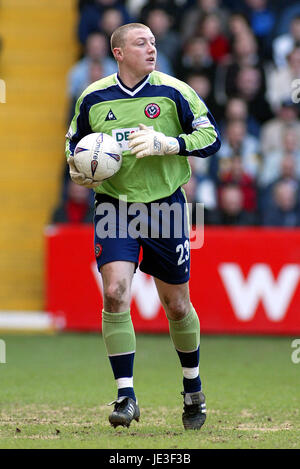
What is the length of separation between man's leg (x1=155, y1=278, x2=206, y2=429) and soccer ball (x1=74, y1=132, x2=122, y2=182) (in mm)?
796

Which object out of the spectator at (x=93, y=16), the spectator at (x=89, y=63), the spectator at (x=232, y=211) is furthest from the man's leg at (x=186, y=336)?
the spectator at (x=93, y=16)

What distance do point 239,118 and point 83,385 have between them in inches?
222

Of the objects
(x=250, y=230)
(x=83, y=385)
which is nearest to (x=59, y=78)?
(x=250, y=230)

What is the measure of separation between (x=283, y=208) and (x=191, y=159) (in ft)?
4.68

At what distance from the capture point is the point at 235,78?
13164mm

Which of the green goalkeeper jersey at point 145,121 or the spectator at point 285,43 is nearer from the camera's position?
the green goalkeeper jersey at point 145,121

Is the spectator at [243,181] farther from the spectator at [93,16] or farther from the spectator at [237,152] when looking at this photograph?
the spectator at [93,16]

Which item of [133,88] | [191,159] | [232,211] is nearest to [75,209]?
[191,159]

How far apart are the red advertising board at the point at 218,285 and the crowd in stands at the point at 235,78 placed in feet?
2.24

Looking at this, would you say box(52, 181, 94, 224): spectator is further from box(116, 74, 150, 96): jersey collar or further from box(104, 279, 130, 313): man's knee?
box(104, 279, 130, 313): man's knee

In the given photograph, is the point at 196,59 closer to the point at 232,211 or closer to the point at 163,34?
the point at 163,34

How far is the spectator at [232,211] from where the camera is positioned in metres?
11.9

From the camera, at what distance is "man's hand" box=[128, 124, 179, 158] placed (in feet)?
19.5

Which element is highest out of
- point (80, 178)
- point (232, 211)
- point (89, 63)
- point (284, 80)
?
point (89, 63)
